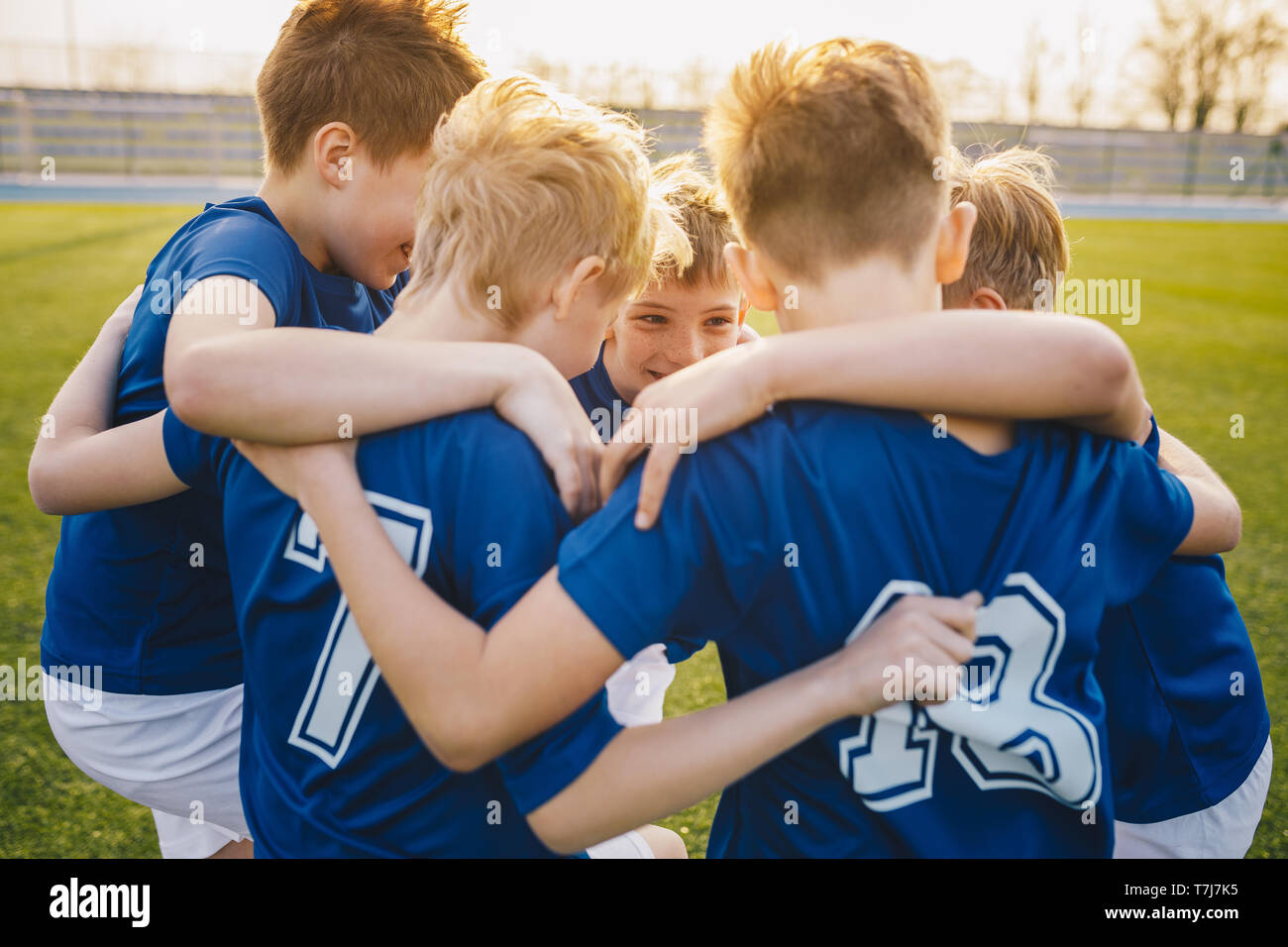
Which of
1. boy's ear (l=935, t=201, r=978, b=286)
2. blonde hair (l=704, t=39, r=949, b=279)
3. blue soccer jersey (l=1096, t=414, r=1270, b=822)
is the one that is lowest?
blue soccer jersey (l=1096, t=414, r=1270, b=822)

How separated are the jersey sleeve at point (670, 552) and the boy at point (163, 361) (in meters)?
0.73

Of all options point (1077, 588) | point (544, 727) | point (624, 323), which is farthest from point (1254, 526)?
point (544, 727)

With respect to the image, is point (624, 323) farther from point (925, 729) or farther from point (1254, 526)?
point (1254, 526)

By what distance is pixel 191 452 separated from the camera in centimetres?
146

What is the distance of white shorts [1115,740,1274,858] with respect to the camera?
165 centimetres

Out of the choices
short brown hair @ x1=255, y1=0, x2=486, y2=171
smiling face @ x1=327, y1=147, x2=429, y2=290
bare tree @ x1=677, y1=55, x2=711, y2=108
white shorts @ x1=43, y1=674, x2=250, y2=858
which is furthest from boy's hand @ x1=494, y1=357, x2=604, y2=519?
bare tree @ x1=677, y1=55, x2=711, y2=108

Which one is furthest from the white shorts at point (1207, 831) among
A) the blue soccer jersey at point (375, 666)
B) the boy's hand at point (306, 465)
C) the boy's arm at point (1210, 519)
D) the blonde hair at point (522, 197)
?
the boy's hand at point (306, 465)

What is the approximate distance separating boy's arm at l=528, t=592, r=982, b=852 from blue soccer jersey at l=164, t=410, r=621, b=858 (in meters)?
0.03

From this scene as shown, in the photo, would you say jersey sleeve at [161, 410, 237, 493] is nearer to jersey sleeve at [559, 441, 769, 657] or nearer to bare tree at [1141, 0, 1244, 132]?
jersey sleeve at [559, 441, 769, 657]

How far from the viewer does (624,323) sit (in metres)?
2.23

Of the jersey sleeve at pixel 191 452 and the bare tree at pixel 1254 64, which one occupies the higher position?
the bare tree at pixel 1254 64

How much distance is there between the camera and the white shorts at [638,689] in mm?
2189

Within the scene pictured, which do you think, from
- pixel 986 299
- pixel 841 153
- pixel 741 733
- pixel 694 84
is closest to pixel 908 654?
pixel 741 733

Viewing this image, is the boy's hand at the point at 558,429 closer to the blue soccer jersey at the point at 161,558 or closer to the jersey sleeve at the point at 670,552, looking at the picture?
the jersey sleeve at the point at 670,552
